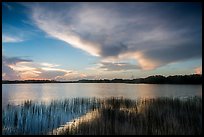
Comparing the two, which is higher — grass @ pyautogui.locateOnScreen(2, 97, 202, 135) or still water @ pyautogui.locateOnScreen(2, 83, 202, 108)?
still water @ pyautogui.locateOnScreen(2, 83, 202, 108)

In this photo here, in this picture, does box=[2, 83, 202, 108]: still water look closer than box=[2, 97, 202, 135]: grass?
No

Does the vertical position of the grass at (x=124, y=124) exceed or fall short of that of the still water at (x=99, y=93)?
it falls short

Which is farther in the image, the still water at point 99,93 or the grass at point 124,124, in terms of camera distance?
the still water at point 99,93

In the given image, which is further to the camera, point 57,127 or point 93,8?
point 93,8

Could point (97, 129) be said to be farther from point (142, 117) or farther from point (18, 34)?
point (18, 34)

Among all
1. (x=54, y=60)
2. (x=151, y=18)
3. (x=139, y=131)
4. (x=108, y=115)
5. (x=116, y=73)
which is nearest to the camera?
(x=139, y=131)

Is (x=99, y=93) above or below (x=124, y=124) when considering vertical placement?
above

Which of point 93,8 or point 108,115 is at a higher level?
point 93,8

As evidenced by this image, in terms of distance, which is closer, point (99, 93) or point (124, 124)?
point (124, 124)

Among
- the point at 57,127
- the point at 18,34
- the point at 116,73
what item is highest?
the point at 18,34

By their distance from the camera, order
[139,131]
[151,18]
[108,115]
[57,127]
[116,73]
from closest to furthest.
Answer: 1. [139,131]
2. [57,127]
3. [108,115]
4. [151,18]
5. [116,73]

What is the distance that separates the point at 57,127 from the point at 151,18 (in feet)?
14.4

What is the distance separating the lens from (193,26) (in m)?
7.92

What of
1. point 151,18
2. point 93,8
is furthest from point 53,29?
point 151,18
